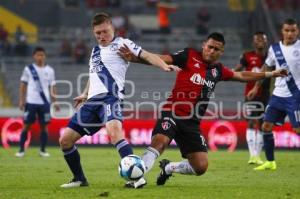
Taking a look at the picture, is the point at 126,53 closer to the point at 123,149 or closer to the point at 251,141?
the point at 123,149

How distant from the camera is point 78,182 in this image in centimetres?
1141

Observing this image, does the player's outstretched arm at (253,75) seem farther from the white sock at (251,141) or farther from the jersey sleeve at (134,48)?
the white sock at (251,141)

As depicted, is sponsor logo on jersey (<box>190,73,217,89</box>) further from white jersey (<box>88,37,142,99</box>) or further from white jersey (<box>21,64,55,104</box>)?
white jersey (<box>21,64,55,104</box>)

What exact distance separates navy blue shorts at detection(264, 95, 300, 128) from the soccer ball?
4940 mm

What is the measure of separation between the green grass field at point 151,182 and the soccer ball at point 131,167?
0.80ft

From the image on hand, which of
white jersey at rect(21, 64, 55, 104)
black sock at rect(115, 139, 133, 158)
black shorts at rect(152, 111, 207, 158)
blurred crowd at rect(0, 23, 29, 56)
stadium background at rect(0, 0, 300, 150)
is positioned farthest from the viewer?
blurred crowd at rect(0, 23, 29, 56)

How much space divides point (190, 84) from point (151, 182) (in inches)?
71.8

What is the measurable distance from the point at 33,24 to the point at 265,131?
2166cm

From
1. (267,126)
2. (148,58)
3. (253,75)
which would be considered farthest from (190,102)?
(267,126)

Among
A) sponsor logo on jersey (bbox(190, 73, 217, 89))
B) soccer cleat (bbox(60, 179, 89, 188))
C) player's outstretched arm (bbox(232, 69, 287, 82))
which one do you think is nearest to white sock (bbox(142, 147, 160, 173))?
soccer cleat (bbox(60, 179, 89, 188))

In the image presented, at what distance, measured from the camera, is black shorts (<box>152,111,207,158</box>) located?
37.6 ft

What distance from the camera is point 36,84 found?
798 inches

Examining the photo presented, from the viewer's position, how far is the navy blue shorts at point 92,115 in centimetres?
1105

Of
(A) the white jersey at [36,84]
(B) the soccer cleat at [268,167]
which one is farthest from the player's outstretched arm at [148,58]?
(A) the white jersey at [36,84]
